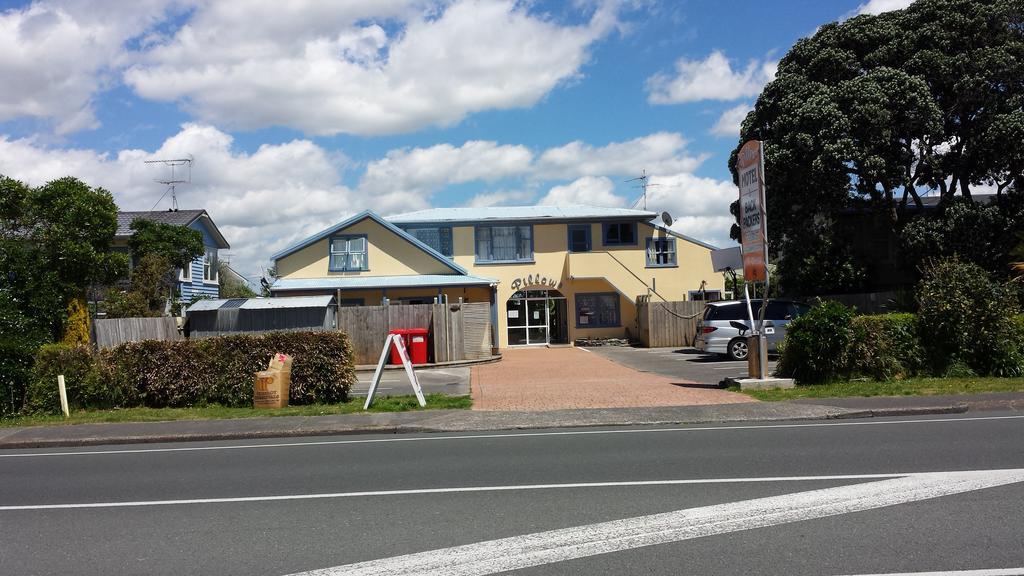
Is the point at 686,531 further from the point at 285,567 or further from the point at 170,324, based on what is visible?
the point at 170,324

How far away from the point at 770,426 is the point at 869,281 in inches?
736

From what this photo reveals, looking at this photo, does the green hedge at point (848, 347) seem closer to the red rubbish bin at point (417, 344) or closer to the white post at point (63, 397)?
the red rubbish bin at point (417, 344)

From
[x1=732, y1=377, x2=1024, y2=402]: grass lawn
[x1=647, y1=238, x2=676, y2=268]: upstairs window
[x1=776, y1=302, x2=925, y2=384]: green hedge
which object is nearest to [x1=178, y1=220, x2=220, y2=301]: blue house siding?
[x1=647, y1=238, x2=676, y2=268]: upstairs window

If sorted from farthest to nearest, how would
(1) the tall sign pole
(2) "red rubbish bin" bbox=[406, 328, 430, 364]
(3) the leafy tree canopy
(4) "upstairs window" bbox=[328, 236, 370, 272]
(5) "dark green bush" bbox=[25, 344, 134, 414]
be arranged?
(4) "upstairs window" bbox=[328, 236, 370, 272] → (2) "red rubbish bin" bbox=[406, 328, 430, 364] → (3) the leafy tree canopy → (1) the tall sign pole → (5) "dark green bush" bbox=[25, 344, 134, 414]

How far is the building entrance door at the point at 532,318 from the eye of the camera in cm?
3478

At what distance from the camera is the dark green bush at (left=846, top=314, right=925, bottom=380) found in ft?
53.2

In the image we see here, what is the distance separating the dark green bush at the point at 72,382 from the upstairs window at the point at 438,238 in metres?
19.7

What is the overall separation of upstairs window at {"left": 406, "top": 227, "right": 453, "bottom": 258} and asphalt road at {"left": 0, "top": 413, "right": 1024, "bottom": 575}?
77.5 feet

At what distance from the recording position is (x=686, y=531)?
6.23 m

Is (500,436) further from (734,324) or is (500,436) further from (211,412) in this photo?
(734,324)

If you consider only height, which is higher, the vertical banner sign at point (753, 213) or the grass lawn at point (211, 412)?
the vertical banner sign at point (753, 213)

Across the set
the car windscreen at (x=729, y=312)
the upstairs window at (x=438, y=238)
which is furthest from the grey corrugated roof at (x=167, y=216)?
the car windscreen at (x=729, y=312)

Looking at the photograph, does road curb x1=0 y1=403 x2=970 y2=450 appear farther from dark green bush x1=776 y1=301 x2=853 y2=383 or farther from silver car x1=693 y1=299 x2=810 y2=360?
silver car x1=693 y1=299 x2=810 y2=360

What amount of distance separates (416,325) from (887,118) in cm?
1537
